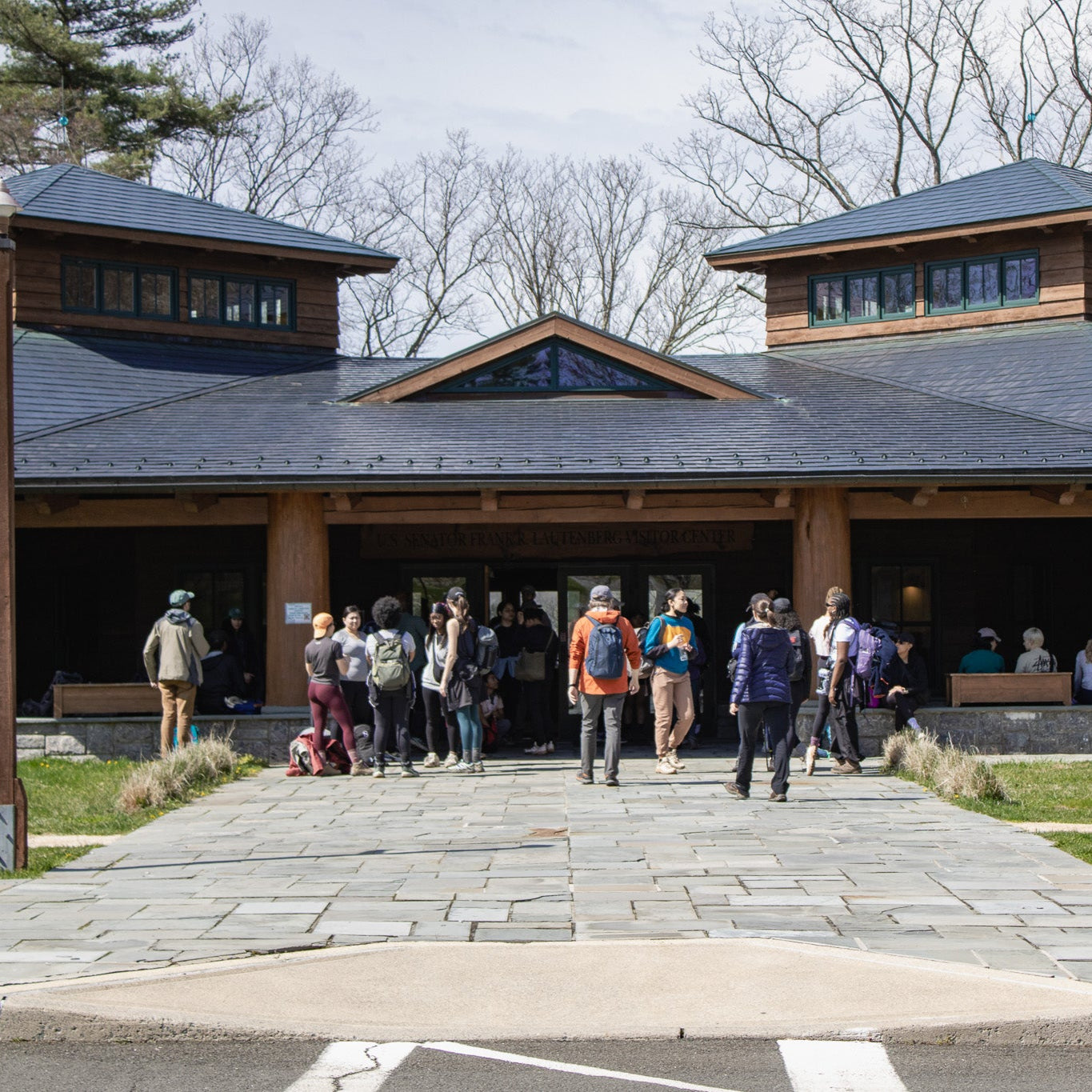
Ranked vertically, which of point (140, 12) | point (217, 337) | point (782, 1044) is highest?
point (140, 12)

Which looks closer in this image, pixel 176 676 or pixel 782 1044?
pixel 782 1044

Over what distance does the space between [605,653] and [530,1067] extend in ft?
24.1

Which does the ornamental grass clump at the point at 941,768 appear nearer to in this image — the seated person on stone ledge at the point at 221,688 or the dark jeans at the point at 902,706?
the dark jeans at the point at 902,706

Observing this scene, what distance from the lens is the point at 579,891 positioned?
8.10m

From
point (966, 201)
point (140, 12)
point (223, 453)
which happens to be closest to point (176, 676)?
point (223, 453)

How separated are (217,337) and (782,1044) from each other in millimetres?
18069

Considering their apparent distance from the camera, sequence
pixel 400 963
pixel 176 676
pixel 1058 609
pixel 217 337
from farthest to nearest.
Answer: pixel 217 337, pixel 1058 609, pixel 176 676, pixel 400 963

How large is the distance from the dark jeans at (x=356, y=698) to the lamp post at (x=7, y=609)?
5129 mm

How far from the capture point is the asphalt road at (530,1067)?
5117mm

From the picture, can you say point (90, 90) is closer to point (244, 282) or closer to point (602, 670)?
point (244, 282)

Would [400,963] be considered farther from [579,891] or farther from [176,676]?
[176,676]

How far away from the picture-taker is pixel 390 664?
1316 cm

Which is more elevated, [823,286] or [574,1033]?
[823,286]

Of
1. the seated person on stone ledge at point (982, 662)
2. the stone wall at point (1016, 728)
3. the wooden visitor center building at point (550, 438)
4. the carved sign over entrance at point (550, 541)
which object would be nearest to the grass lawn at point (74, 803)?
the wooden visitor center building at point (550, 438)
